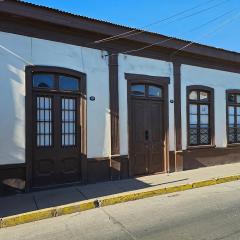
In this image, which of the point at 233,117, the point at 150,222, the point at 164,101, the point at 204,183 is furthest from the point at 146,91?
the point at 150,222

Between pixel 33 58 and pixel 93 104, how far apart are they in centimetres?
201

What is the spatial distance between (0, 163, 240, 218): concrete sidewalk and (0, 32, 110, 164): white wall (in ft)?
3.04

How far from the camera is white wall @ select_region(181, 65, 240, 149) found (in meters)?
12.7

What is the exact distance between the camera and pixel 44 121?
9664 mm

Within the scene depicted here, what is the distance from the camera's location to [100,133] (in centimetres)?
1052

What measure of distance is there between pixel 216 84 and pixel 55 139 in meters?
6.67

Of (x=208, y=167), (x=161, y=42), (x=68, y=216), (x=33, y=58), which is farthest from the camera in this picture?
(x=208, y=167)

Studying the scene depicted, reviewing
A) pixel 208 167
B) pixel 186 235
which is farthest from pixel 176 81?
pixel 186 235

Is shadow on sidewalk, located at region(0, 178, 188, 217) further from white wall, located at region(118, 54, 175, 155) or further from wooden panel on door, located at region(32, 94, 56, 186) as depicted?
white wall, located at region(118, 54, 175, 155)

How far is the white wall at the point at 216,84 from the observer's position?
12.7 m

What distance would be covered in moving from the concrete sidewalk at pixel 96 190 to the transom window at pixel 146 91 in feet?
7.94

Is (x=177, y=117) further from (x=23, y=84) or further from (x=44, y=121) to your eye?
(x=23, y=84)

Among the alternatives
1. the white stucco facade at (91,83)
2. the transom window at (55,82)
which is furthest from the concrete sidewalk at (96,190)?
the transom window at (55,82)

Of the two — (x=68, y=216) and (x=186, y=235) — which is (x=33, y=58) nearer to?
(x=68, y=216)
